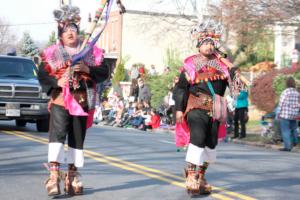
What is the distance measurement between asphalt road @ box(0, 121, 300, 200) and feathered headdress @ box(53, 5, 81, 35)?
195 cm

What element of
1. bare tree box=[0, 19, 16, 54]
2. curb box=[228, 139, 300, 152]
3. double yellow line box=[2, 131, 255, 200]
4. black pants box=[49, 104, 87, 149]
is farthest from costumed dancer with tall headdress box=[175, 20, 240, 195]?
bare tree box=[0, 19, 16, 54]

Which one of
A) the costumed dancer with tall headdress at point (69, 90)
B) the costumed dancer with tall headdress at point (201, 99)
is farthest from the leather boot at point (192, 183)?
the costumed dancer with tall headdress at point (69, 90)

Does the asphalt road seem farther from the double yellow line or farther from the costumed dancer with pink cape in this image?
the costumed dancer with pink cape

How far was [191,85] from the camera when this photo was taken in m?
8.88

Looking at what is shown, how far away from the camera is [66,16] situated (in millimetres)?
8578

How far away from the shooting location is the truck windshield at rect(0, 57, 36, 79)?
20.0 m

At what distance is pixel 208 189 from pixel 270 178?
214 centimetres

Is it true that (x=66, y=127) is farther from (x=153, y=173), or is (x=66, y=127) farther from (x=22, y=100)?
(x=22, y=100)

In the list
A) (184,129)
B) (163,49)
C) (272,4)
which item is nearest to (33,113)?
(272,4)

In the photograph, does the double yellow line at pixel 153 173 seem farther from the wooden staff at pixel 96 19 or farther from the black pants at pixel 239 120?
the black pants at pixel 239 120

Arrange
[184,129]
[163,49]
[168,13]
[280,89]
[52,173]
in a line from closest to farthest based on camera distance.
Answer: [52,173]
[184,129]
[280,89]
[168,13]
[163,49]

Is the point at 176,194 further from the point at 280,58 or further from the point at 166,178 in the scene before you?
the point at 280,58

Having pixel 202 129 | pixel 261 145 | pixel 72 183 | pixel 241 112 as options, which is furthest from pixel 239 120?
pixel 72 183

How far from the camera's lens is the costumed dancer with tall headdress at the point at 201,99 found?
8.73 meters
